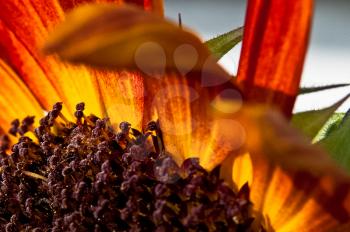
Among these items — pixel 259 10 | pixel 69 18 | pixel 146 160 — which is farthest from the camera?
pixel 146 160

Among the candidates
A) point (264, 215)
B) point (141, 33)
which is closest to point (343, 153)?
point (264, 215)

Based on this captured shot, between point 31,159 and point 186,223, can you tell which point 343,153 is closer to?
point 186,223

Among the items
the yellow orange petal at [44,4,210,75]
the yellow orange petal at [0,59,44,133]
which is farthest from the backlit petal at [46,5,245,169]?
the yellow orange petal at [0,59,44,133]

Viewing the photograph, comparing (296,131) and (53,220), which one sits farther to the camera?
(53,220)

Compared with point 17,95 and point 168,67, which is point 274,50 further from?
point 17,95

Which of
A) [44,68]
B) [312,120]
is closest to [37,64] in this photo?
[44,68]

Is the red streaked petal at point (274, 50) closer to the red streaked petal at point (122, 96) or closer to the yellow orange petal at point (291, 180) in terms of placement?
the yellow orange petal at point (291, 180)

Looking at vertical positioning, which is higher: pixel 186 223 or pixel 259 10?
pixel 259 10
